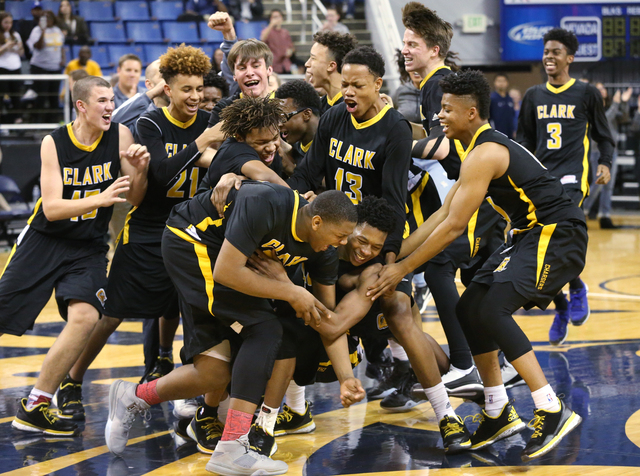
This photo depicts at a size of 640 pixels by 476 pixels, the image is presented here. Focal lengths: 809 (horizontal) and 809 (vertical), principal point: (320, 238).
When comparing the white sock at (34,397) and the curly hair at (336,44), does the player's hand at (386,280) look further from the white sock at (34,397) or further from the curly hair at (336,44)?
the white sock at (34,397)

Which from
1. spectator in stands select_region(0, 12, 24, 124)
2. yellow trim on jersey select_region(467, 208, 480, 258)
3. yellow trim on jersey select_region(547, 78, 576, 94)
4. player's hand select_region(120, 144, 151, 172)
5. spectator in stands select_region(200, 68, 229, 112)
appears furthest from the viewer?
spectator in stands select_region(0, 12, 24, 124)

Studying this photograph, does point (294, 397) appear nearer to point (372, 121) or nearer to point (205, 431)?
point (205, 431)

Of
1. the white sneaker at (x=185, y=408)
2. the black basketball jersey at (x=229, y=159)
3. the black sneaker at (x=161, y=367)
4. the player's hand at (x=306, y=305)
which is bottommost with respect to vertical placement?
Answer: the white sneaker at (x=185, y=408)

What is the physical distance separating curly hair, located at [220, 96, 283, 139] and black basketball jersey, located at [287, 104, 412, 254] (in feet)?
1.31

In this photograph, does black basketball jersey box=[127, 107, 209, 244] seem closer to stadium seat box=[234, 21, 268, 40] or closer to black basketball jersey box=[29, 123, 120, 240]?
black basketball jersey box=[29, 123, 120, 240]

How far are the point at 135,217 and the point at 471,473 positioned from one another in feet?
7.94

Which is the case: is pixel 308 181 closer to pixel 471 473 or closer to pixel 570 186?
pixel 471 473

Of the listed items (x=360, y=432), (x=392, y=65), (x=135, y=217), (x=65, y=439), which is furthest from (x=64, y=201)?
(x=392, y=65)

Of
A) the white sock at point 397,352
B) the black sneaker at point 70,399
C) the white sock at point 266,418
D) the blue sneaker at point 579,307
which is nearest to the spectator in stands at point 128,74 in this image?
the black sneaker at point 70,399

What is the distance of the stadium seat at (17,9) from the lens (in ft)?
43.5

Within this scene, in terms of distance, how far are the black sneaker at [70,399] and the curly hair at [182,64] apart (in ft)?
5.87

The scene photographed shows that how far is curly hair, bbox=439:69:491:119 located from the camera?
12.7ft

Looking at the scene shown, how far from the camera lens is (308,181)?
438 cm

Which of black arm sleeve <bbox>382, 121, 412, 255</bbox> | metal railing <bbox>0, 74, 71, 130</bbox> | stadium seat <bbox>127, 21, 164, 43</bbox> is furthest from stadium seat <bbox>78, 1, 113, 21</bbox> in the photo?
black arm sleeve <bbox>382, 121, 412, 255</bbox>
